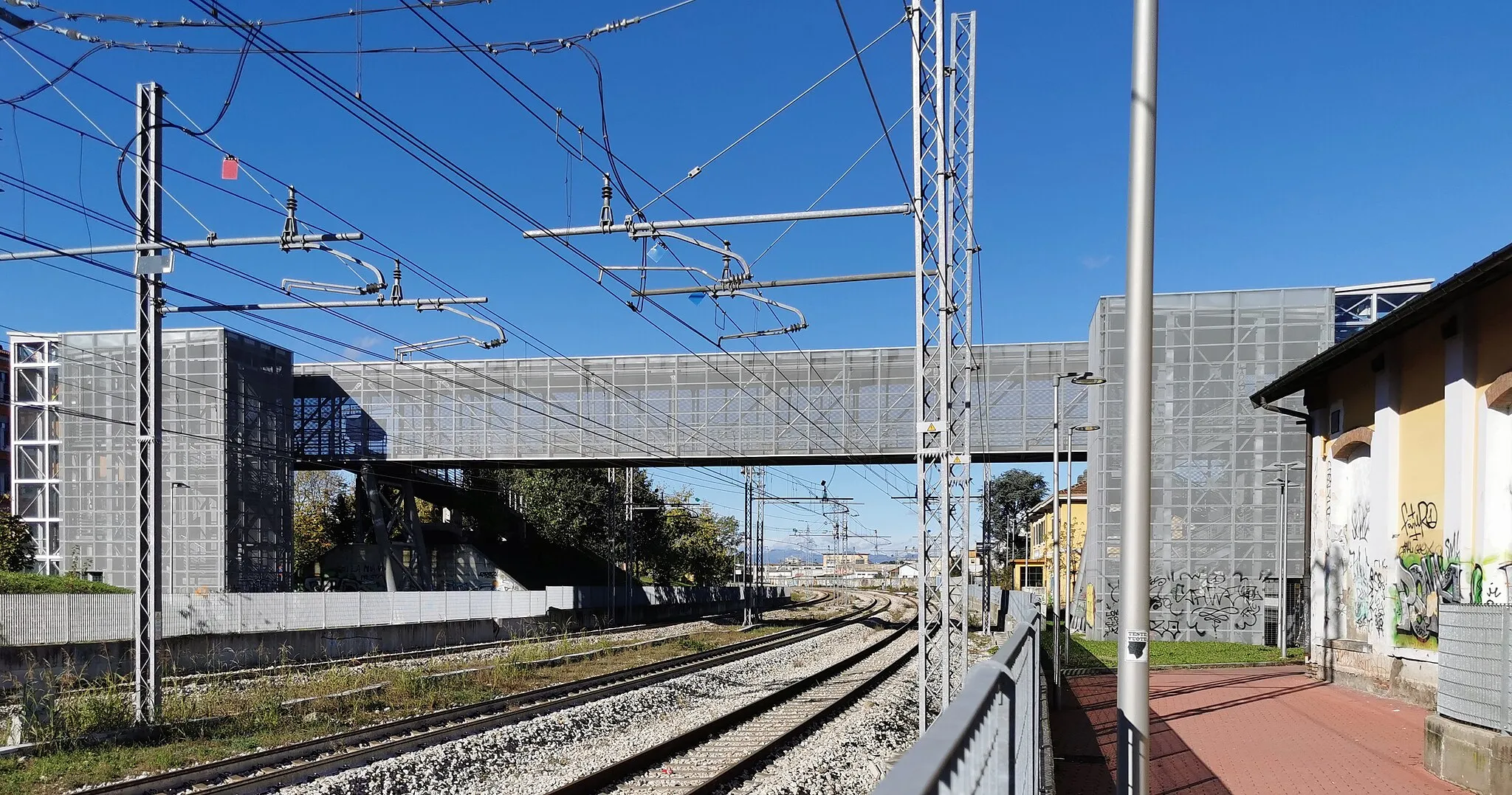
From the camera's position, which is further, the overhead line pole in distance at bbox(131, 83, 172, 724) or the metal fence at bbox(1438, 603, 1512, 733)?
the overhead line pole in distance at bbox(131, 83, 172, 724)

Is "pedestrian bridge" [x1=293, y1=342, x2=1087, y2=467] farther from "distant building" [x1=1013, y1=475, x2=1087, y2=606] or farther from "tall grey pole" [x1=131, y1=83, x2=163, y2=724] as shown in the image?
"tall grey pole" [x1=131, y1=83, x2=163, y2=724]

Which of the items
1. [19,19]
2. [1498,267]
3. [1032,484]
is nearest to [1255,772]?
[1498,267]

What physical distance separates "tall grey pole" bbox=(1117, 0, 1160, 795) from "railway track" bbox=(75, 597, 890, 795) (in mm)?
9462

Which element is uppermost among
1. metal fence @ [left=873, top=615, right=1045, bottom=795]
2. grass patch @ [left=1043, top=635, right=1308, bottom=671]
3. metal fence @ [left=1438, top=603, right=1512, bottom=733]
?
metal fence @ [left=873, top=615, right=1045, bottom=795]

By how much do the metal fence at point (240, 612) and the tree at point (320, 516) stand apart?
81.9 feet

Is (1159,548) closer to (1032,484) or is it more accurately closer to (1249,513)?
(1249,513)

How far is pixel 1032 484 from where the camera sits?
123 m

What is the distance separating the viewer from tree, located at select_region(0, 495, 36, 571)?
1811 inches

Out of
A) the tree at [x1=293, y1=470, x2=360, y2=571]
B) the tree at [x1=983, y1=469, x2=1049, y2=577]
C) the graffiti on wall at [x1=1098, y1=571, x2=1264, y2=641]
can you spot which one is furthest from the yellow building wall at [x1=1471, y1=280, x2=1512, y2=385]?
the tree at [x1=983, y1=469, x2=1049, y2=577]

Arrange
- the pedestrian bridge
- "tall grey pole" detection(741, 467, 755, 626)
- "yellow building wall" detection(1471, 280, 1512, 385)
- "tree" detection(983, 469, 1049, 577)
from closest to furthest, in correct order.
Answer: "yellow building wall" detection(1471, 280, 1512, 385), the pedestrian bridge, "tall grey pole" detection(741, 467, 755, 626), "tree" detection(983, 469, 1049, 577)

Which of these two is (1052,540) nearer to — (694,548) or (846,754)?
(694,548)

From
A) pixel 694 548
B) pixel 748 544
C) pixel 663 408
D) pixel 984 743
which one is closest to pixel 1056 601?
pixel 984 743

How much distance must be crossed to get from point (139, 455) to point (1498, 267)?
1800cm

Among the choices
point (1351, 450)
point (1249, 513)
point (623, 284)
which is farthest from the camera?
point (1249, 513)
